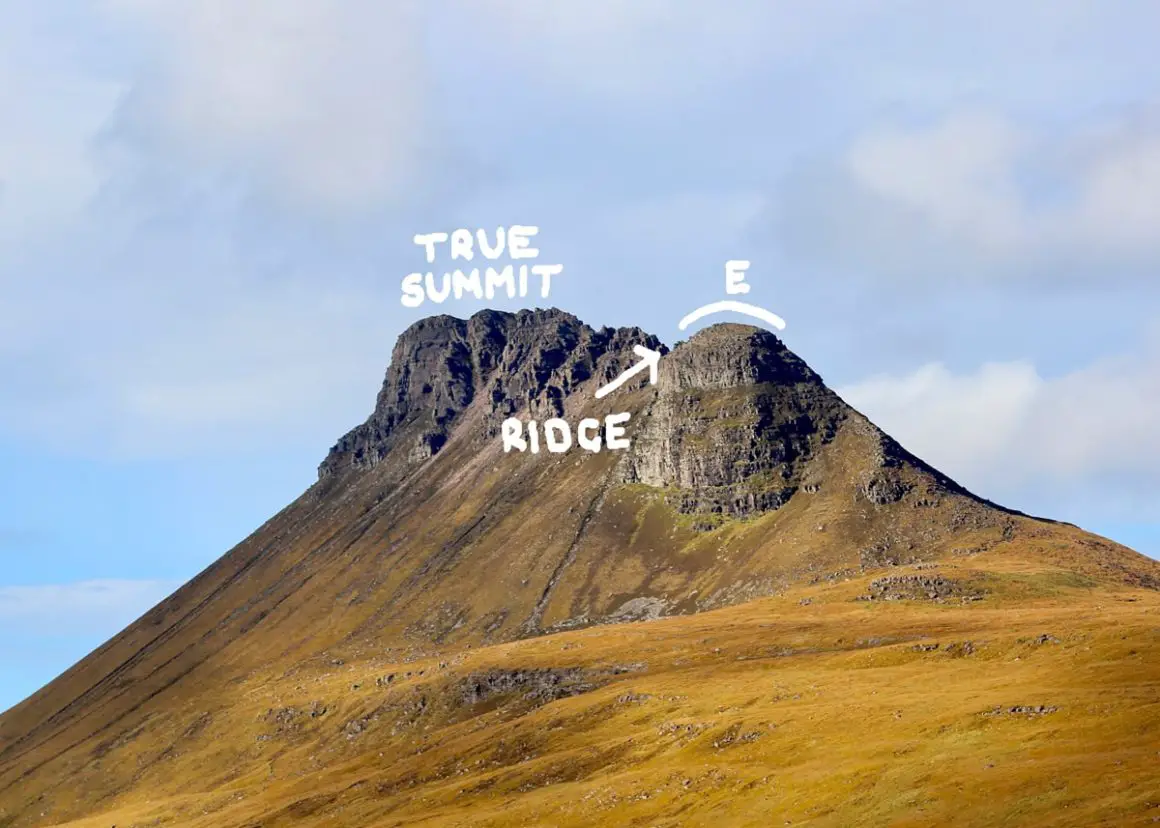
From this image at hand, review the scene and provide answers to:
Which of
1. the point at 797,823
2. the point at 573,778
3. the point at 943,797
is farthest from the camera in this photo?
the point at 573,778

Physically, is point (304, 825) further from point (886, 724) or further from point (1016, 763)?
point (1016, 763)

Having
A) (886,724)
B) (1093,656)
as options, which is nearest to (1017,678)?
(1093,656)

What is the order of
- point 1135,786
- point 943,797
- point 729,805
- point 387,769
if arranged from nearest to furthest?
point 1135,786, point 943,797, point 729,805, point 387,769

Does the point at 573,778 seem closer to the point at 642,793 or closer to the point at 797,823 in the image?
the point at 642,793

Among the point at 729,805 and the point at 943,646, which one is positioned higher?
the point at 943,646

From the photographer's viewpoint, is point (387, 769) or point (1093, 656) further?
point (387, 769)

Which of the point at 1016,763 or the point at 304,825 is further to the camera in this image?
the point at 304,825

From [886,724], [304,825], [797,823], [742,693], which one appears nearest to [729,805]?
[797,823]

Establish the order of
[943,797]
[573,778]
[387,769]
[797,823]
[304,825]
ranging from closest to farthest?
[943,797] < [797,823] < [573,778] < [304,825] < [387,769]

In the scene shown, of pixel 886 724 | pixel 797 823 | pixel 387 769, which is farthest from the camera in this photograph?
pixel 387 769
